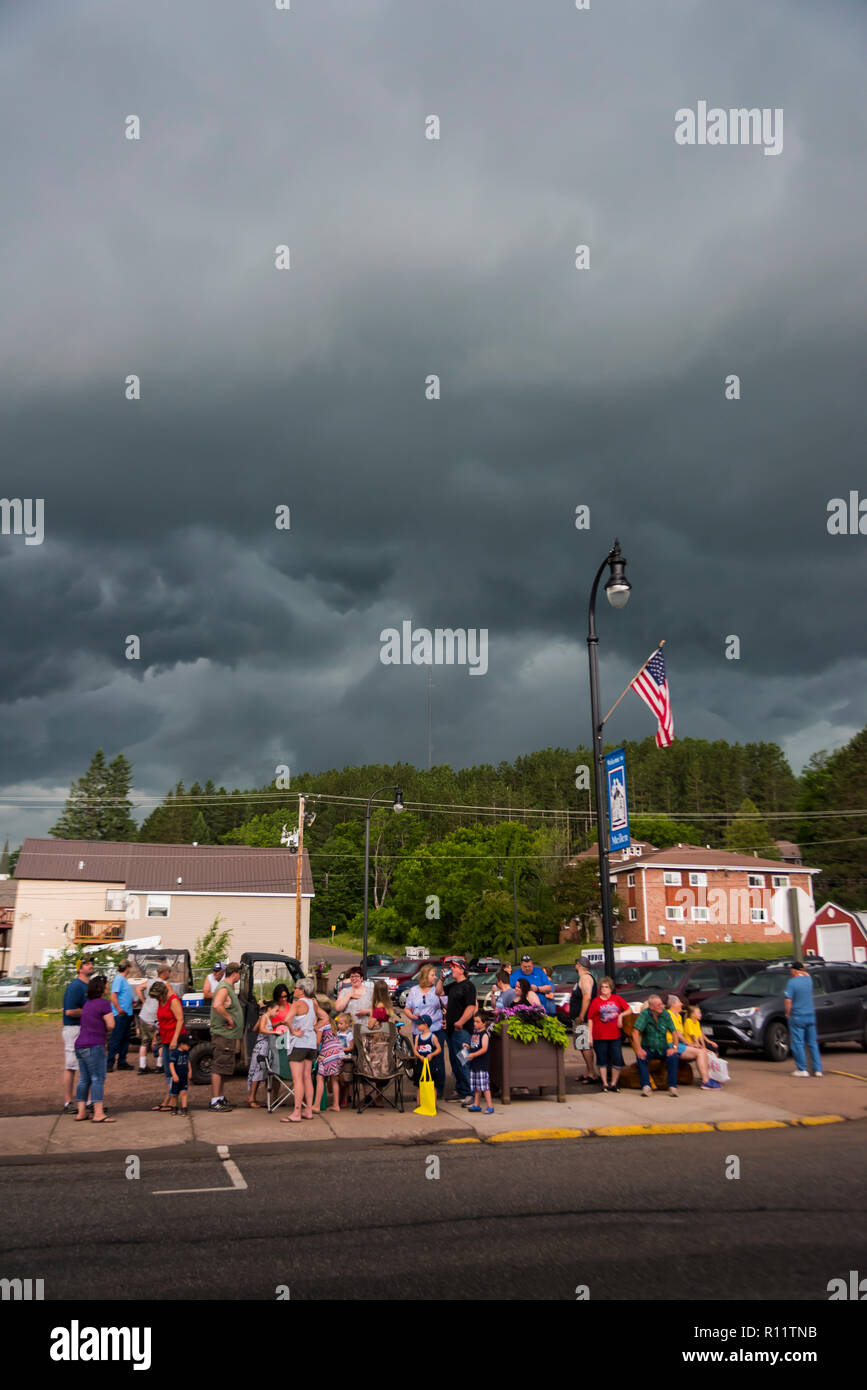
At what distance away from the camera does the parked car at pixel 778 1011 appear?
57.6 ft

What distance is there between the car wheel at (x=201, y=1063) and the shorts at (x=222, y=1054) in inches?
67.1

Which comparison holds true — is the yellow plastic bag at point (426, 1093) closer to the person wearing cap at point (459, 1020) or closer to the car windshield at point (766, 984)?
the person wearing cap at point (459, 1020)

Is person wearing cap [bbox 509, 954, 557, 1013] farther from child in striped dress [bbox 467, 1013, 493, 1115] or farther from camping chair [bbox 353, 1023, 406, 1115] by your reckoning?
camping chair [bbox 353, 1023, 406, 1115]

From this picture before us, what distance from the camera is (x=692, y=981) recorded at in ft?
71.5

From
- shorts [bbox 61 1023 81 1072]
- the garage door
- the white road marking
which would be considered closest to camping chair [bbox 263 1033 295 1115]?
shorts [bbox 61 1023 81 1072]

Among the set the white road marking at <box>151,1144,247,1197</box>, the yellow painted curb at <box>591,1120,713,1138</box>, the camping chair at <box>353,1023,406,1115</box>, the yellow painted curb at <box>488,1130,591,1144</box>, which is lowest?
the yellow painted curb at <box>591,1120,713,1138</box>

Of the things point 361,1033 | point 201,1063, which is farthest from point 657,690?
point 201,1063

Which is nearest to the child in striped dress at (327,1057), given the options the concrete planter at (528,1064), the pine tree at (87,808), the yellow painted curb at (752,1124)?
the concrete planter at (528,1064)

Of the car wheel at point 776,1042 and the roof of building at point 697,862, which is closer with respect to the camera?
the car wheel at point 776,1042

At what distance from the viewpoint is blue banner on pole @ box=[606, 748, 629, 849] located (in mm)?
17703

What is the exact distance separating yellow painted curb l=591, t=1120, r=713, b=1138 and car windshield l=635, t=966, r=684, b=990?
32.6 ft

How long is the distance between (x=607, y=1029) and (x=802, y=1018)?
135 inches
